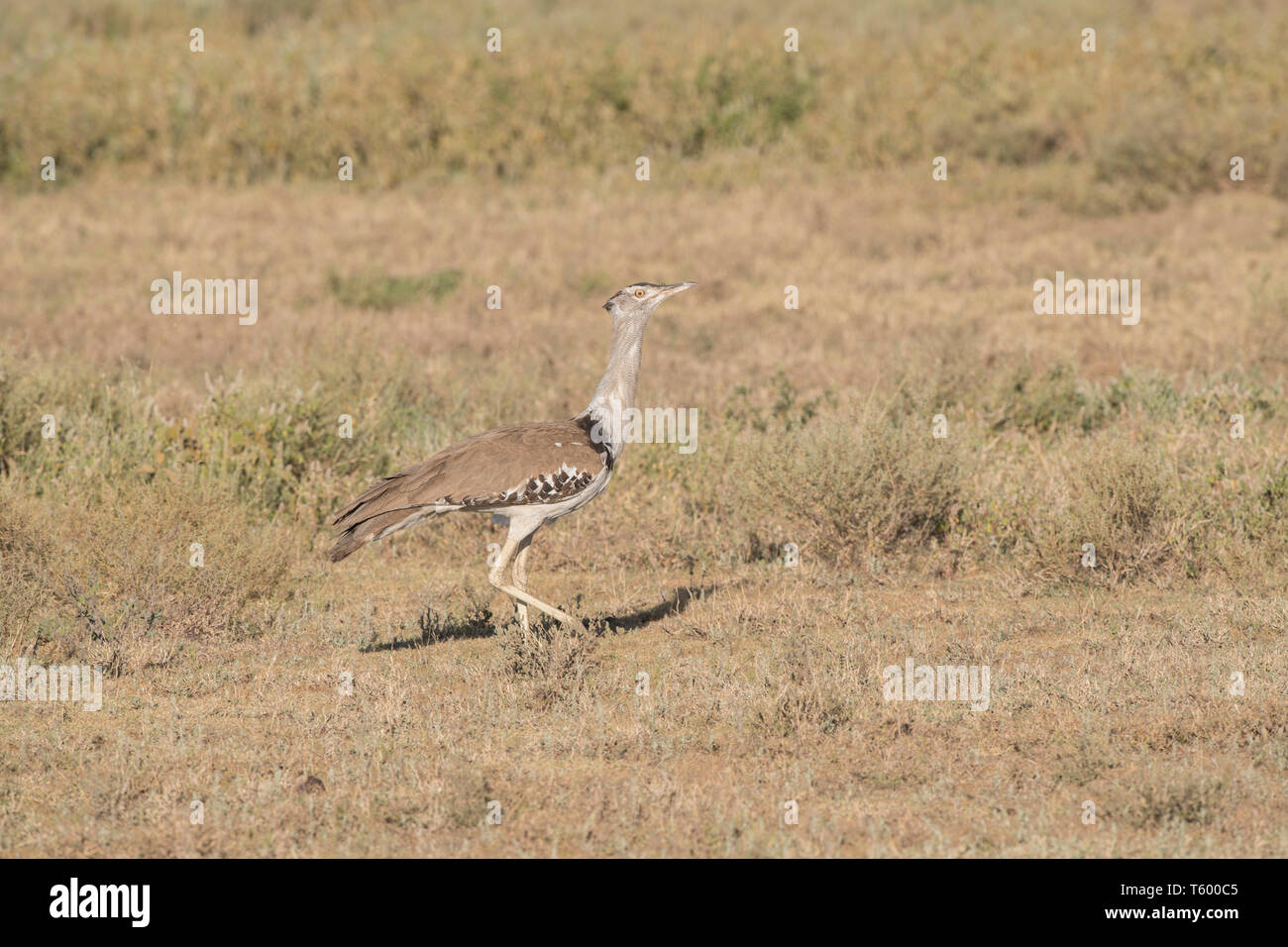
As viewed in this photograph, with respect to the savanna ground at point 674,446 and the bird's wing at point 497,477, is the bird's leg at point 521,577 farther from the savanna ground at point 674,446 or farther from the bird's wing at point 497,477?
the bird's wing at point 497,477

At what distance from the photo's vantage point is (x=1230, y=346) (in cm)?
1266

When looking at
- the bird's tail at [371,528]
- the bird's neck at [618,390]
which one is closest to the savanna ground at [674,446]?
the bird's tail at [371,528]

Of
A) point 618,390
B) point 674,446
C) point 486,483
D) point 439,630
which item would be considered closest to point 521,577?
point 439,630

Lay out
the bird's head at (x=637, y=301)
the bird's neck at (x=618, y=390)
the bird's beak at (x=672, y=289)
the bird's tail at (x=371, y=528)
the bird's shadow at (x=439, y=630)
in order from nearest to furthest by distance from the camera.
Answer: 1. the bird's tail at (x=371, y=528)
2. the bird's neck at (x=618, y=390)
3. the bird's beak at (x=672, y=289)
4. the bird's head at (x=637, y=301)
5. the bird's shadow at (x=439, y=630)

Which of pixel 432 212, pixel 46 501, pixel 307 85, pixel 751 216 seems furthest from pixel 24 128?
pixel 46 501

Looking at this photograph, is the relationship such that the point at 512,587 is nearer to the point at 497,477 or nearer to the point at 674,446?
the point at 497,477

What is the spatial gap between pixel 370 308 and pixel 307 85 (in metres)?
7.74

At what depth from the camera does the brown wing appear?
712 cm

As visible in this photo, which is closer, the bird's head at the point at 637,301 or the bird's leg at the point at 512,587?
the bird's leg at the point at 512,587

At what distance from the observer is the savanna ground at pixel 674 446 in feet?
18.8

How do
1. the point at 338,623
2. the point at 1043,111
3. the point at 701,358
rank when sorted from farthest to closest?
the point at 1043,111 < the point at 701,358 < the point at 338,623

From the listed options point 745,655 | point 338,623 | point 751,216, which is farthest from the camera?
point 751,216

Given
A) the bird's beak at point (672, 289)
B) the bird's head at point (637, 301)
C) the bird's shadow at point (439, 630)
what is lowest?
the bird's shadow at point (439, 630)
